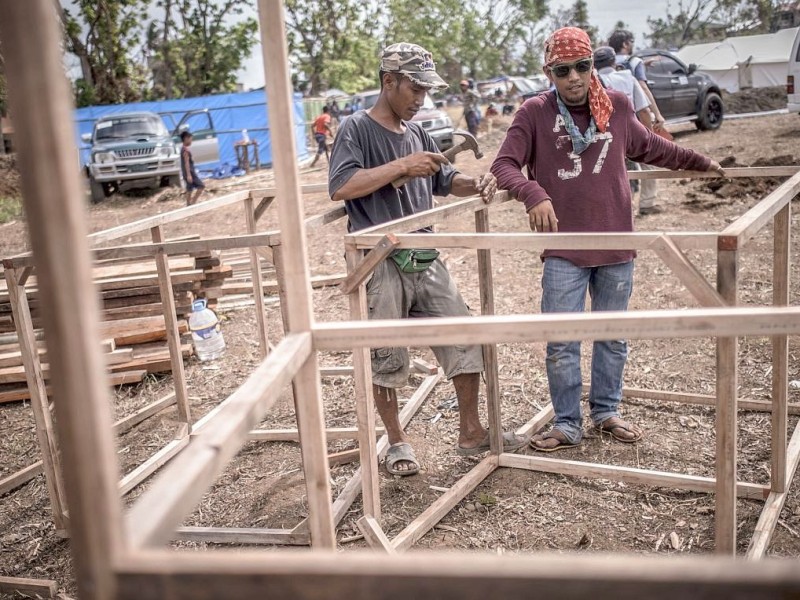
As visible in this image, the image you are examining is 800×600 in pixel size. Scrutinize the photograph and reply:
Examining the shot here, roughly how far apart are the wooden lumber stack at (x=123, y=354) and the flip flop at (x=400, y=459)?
2674mm

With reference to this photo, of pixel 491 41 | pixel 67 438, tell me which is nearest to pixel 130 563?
pixel 67 438

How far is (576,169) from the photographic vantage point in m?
3.80

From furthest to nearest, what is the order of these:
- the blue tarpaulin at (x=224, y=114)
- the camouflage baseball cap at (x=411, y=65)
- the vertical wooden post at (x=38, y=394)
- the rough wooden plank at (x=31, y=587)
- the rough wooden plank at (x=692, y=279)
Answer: the blue tarpaulin at (x=224, y=114) < the camouflage baseball cap at (x=411, y=65) < the vertical wooden post at (x=38, y=394) < the rough wooden plank at (x=31, y=587) < the rough wooden plank at (x=692, y=279)

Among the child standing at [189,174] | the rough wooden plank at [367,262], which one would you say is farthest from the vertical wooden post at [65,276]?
the child standing at [189,174]

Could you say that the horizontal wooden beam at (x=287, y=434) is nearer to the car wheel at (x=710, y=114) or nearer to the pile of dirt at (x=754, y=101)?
the car wheel at (x=710, y=114)

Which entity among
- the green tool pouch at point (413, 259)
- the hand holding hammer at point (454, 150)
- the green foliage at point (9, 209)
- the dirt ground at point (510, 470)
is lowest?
the dirt ground at point (510, 470)

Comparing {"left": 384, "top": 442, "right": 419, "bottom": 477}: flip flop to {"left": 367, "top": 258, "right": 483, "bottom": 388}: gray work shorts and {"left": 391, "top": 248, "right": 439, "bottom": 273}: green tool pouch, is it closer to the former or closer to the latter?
{"left": 367, "top": 258, "right": 483, "bottom": 388}: gray work shorts

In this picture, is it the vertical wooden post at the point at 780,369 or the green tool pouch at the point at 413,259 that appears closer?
the vertical wooden post at the point at 780,369

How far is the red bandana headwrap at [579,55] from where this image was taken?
3688 millimetres

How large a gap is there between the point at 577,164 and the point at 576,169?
0.02 metres

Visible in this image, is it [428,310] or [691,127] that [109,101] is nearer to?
[691,127]

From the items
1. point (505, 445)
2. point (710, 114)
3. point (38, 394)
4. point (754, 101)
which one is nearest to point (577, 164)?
point (505, 445)

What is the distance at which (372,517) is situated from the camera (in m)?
3.23

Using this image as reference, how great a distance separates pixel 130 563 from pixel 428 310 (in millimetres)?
2921
